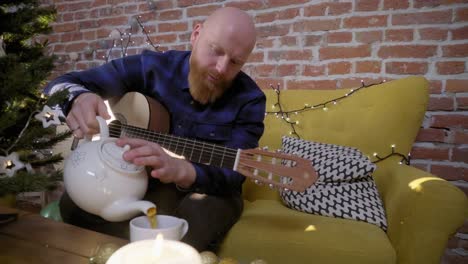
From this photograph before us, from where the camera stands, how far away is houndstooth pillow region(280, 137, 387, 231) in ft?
3.86

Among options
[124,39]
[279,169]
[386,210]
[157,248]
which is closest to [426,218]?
[386,210]

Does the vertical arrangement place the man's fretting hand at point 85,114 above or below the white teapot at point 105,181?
above

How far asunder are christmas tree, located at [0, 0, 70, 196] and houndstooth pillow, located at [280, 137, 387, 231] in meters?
0.78

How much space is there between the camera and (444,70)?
1680mm

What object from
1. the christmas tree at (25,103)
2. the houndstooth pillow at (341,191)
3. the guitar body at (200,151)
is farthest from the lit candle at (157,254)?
the houndstooth pillow at (341,191)

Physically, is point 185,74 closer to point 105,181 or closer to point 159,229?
point 105,181

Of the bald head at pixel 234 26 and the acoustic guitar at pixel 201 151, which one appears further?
the bald head at pixel 234 26

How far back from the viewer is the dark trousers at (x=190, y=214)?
991 mm

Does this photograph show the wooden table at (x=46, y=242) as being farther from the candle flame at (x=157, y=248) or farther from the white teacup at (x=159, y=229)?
the candle flame at (x=157, y=248)

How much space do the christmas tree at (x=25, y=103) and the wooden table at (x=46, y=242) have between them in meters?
0.10

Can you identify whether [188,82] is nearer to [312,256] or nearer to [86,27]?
[312,256]

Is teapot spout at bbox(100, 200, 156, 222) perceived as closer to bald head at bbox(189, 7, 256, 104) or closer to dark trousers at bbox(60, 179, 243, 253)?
dark trousers at bbox(60, 179, 243, 253)

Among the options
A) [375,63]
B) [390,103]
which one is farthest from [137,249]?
[375,63]

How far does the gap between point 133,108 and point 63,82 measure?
23cm
